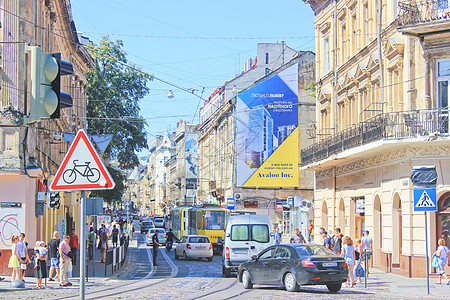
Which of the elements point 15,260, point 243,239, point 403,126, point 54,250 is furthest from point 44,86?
point 243,239

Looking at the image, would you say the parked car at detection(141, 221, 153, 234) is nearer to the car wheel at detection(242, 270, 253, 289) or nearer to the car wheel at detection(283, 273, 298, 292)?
the car wheel at detection(242, 270, 253, 289)

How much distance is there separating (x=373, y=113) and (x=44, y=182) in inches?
537

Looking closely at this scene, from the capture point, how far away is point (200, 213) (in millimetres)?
45312

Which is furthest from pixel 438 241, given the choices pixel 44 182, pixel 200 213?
pixel 200 213

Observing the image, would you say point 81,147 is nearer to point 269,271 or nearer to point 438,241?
point 269,271

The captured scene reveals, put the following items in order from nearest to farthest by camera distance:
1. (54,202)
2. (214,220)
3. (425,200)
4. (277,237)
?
(425,200) → (54,202) → (277,237) → (214,220)

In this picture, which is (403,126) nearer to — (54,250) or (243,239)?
(243,239)

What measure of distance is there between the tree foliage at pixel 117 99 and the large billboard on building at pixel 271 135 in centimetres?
935

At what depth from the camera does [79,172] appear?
24.1 feet

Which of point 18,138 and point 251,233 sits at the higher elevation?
point 18,138

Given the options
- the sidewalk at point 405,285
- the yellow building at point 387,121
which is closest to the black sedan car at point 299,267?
the sidewalk at point 405,285

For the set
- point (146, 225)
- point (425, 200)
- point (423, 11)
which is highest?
point (423, 11)

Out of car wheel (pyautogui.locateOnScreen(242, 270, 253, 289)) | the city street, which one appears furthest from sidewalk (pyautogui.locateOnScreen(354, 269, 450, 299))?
car wheel (pyautogui.locateOnScreen(242, 270, 253, 289))

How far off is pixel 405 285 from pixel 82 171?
15947 mm
